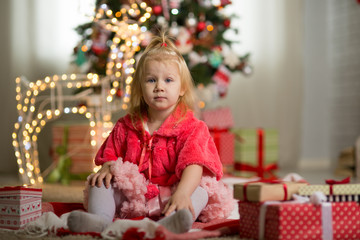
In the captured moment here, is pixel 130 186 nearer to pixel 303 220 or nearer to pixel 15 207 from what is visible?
pixel 15 207

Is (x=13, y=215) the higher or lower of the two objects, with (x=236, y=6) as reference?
lower

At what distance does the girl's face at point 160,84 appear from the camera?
152 centimetres

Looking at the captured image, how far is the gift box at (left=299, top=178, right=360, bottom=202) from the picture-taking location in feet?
3.99

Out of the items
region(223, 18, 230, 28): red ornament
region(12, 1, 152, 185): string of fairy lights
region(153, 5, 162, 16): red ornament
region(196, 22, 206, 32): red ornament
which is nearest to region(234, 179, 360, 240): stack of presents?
region(12, 1, 152, 185): string of fairy lights

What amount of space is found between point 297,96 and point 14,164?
2.16m

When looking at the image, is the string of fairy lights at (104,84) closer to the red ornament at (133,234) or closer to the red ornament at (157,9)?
the red ornament at (157,9)

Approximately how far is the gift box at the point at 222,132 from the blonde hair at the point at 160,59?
4.43 feet

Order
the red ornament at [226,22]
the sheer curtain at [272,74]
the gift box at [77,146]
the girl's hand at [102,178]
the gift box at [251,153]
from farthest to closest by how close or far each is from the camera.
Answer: the sheer curtain at [272,74], the gift box at [251,153], the red ornament at [226,22], the gift box at [77,146], the girl's hand at [102,178]

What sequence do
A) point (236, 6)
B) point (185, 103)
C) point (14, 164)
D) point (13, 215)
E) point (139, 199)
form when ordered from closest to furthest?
point (13, 215)
point (139, 199)
point (185, 103)
point (14, 164)
point (236, 6)

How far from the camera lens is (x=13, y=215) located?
134 cm

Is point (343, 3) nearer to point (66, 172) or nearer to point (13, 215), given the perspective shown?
point (66, 172)

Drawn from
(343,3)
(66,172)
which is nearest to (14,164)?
(66,172)

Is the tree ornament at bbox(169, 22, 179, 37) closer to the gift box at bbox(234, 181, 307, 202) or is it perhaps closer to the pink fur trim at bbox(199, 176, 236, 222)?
the pink fur trim at bbox(199, 176, 236, 222)

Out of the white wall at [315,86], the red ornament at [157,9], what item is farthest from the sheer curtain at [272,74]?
the red ornament at [157,9]
